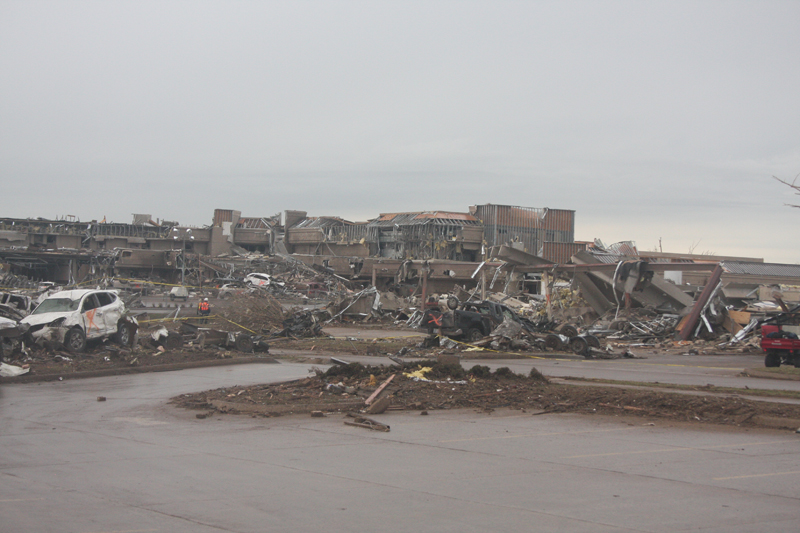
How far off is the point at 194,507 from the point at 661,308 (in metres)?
34.5

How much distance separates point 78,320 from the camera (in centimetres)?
2100

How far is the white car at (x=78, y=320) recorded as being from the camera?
20094 millimetres

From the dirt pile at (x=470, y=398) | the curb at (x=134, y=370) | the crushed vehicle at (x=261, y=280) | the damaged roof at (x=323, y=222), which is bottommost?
the curb at (x=134, y=370)

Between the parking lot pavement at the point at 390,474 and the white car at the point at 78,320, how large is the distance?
858 cm

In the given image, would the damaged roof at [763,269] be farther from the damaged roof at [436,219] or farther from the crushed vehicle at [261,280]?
A: the crushed vehicle at [261,280]

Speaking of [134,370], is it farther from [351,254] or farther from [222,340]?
[351,254]

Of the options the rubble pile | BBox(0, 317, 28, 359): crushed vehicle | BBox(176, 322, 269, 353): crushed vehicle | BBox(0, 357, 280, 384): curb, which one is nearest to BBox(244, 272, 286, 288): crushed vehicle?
the rubble pile

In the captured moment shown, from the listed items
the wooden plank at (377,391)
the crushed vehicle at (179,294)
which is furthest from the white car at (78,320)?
the crushed vehicle at (179,294)

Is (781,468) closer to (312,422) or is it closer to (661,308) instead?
(312,422)

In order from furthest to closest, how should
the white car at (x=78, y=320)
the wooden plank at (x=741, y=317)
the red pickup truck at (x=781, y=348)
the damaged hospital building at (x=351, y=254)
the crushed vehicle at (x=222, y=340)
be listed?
the damaged hospital building at (x=351, y=254) < the wooden plank at (x=741, y=317) < the crushed vehicle at (x=222, y=340) < the red pickup truck at (x=781, y=348) < the white car at (x=78, y=320)

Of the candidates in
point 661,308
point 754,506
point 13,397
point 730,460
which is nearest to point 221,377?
point 13,397

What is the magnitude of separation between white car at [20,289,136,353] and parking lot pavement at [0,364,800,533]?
858 centimetres

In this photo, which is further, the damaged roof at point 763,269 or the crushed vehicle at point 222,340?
the damaged roof at point 763,269

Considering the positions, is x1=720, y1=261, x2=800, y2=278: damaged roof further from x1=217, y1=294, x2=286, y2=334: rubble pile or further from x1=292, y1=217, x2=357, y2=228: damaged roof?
x1=292, y1=217, x2=357, y2=228: damaged roof
